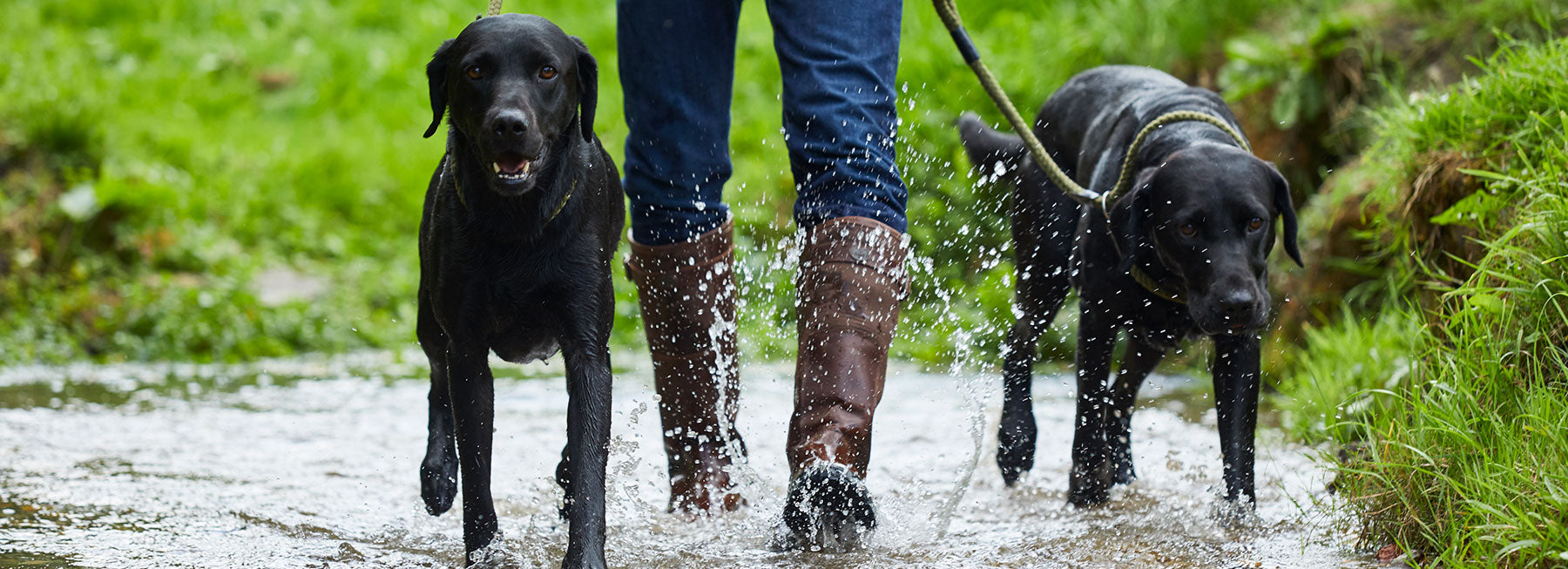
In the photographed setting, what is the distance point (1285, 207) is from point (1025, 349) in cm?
95

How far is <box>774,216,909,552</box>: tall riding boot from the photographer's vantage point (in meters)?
2.52

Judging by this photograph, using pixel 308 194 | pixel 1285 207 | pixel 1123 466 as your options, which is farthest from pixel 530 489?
pixel 308 194

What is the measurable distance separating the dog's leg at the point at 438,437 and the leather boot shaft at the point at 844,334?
2.76 ft

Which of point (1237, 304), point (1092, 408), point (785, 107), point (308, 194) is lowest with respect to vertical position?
point (1092, 408)

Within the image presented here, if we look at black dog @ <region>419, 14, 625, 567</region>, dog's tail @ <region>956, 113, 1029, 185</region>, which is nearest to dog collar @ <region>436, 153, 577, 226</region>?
black dog @ <region>419, 14, 625, 567</region>

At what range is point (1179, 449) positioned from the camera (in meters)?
3.88

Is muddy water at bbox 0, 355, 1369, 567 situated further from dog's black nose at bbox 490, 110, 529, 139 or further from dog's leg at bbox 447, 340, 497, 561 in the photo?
dog's black nose at bbox 490, 110, 529, 139

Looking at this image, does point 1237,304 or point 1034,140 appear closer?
point 1237,304

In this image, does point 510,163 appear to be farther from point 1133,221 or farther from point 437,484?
point 1133,221

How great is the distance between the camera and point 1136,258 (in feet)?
9.96

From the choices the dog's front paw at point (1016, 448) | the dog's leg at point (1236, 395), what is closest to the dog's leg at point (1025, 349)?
the dog's front paw at point (1016, 448)

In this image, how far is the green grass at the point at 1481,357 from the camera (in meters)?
2.22

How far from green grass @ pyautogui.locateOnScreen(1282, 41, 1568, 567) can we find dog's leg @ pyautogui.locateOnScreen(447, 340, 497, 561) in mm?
1723

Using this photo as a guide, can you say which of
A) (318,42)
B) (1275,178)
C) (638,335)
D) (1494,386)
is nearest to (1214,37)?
(638,335)
